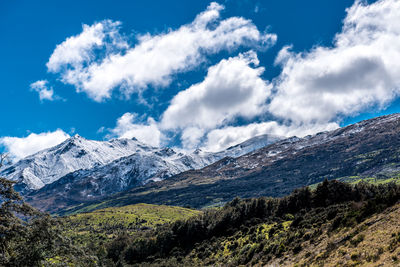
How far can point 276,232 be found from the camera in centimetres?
5756

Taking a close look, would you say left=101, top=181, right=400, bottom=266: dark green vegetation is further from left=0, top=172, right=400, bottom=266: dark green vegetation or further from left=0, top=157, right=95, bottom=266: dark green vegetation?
left=0, top=157, right=95, bottom=266: dark green vegetation

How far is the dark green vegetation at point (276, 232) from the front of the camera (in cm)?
3244

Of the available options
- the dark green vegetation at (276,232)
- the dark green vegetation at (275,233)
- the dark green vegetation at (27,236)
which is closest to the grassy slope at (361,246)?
the dark green vegetation at (275,233)

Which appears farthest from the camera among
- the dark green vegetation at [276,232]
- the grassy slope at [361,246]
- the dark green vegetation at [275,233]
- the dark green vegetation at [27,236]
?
the dark green vegetation at [276,232]

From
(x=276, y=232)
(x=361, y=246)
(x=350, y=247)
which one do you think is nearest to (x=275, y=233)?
(x=276, y=232)

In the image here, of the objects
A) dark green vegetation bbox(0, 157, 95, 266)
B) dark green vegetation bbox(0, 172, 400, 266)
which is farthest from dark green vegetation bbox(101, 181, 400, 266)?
dark green vegetation bbox(0, 157, 95, 266)

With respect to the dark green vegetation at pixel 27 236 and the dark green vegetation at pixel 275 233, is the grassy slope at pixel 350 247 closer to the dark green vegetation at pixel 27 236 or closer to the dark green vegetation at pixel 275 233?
the dark green vegetation at pixel 275 233

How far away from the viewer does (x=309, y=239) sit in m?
37.0

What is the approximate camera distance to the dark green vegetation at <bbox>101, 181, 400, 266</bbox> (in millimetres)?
32438

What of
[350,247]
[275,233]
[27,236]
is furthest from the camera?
[275,233]

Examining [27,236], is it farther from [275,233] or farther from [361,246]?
[275,233]

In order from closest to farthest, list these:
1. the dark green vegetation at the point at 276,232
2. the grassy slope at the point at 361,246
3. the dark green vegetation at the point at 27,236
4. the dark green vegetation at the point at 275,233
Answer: the grassy slope at the point at 361,246
the dark green vegetation at the point at 27,236
the dark green vegetation at the point at 275,233
the dark green vegetation at the point at 276,232

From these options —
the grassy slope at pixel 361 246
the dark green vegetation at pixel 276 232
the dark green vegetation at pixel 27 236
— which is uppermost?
the dark green vegetation at pixel 27 236

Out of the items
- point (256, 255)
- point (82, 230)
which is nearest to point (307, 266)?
point (256, 255)
